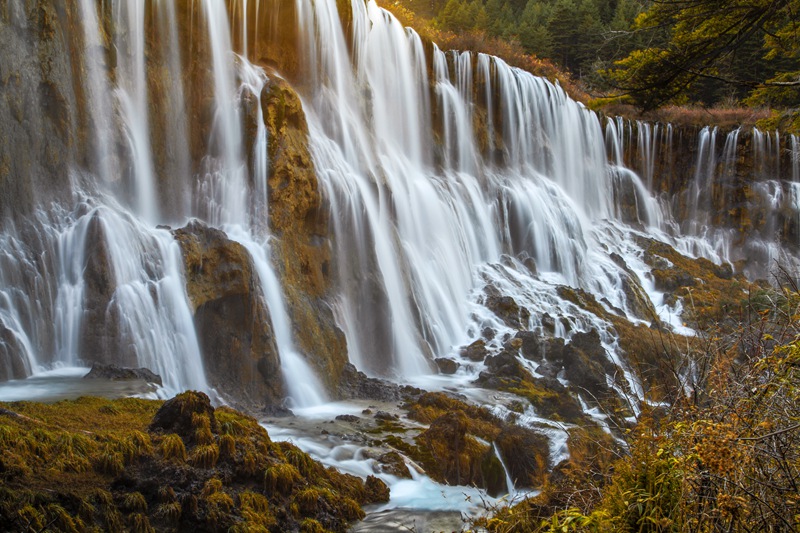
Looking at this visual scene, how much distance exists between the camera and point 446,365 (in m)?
16.5

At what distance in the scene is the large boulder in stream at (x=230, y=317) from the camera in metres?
12.2

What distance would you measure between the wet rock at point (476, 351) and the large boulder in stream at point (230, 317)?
602 cm

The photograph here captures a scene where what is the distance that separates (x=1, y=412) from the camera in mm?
6336

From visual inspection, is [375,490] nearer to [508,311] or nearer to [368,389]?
[368,389]

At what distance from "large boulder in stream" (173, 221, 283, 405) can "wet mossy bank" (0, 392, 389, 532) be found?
4353 mm

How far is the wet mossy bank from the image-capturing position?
16.5ft

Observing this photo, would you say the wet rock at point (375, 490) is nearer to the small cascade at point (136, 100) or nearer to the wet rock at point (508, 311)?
the small cascade at point (136, 100)

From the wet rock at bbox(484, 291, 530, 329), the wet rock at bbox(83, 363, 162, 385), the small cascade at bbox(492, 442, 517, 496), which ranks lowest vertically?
the small cascade at bbox(492, 442, 517, 496)

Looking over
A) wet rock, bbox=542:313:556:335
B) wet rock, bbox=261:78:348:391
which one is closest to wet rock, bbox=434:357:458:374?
wet rock, bbox=261:78:348:391

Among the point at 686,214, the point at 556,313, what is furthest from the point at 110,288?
the point at 686,214

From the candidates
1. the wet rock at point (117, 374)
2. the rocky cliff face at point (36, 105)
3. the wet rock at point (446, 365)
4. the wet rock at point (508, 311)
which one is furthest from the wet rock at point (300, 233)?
the wet rock at point (508, 311)

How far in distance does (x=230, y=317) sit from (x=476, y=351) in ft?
22.8

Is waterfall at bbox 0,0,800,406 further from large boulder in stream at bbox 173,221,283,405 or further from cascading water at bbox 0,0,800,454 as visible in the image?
large boulder in stream at bbox 173,221,283,405

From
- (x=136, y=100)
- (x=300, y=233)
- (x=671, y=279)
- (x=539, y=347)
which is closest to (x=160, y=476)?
(x=300, y=233)
